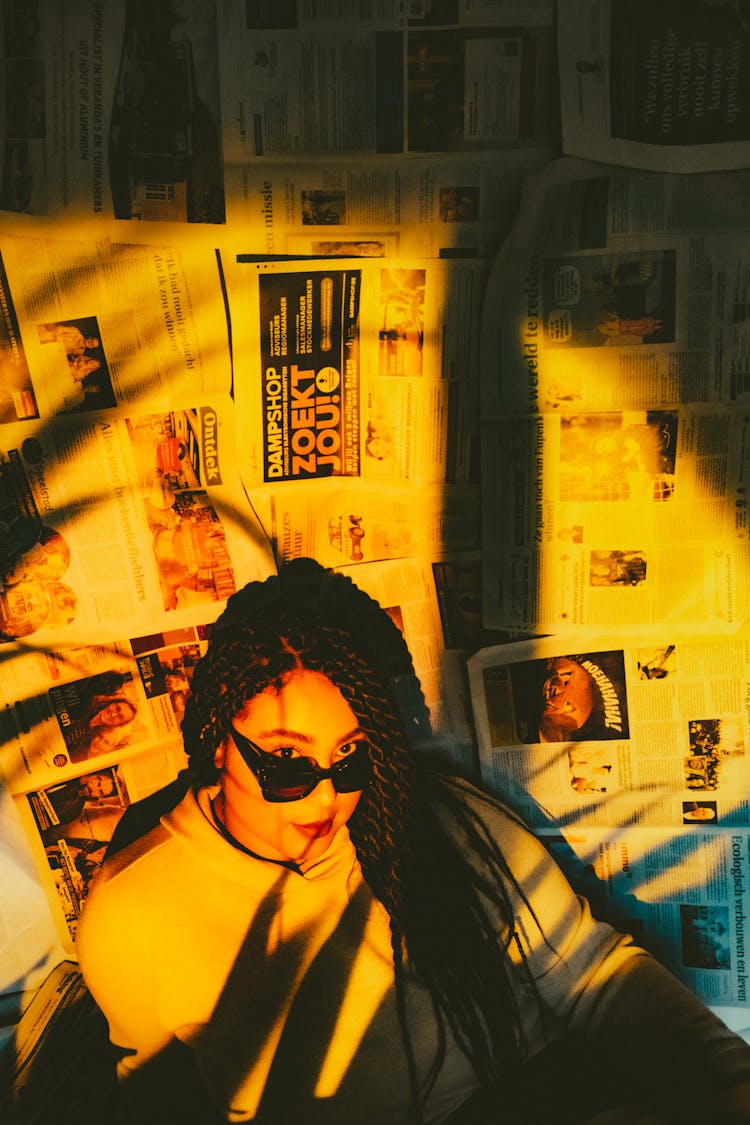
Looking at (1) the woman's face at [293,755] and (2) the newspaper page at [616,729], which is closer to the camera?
(1) the woman's face at [293,755]

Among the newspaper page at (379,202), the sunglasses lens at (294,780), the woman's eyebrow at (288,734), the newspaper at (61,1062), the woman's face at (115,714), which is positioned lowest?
the newspaper at (61,1062)

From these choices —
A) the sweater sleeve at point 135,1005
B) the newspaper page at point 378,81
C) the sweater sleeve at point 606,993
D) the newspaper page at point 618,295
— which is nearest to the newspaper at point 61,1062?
the sweater sleeve at point 135,1005

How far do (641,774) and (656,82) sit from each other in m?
0.83

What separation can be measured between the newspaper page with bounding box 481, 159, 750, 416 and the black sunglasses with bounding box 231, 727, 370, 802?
0.46m

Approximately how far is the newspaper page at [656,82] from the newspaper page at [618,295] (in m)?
0.03

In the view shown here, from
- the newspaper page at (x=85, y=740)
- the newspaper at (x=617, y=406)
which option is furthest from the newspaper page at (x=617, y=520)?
the newspaper page at (x=85, y=740)

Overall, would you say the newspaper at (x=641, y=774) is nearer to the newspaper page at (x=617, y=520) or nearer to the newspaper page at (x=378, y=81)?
the newspaper page at (x=617, y=520)

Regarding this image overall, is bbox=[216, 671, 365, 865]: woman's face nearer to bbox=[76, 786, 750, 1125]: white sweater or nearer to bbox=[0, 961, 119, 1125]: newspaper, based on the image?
bbox=[76, 786, 750, 1125]: white sweater

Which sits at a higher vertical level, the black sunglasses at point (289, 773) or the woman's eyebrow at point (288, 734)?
the woman's eyebrow at point (288, 734)

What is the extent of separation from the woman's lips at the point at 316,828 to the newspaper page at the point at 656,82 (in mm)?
806

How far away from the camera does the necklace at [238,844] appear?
86 centimetres

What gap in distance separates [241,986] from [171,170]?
36.5 inches

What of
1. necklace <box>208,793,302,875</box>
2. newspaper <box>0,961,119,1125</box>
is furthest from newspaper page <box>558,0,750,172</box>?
newspaper <box>0,961,119,1125</box>

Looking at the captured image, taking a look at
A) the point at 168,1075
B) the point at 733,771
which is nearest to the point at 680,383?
the point at 733,771
